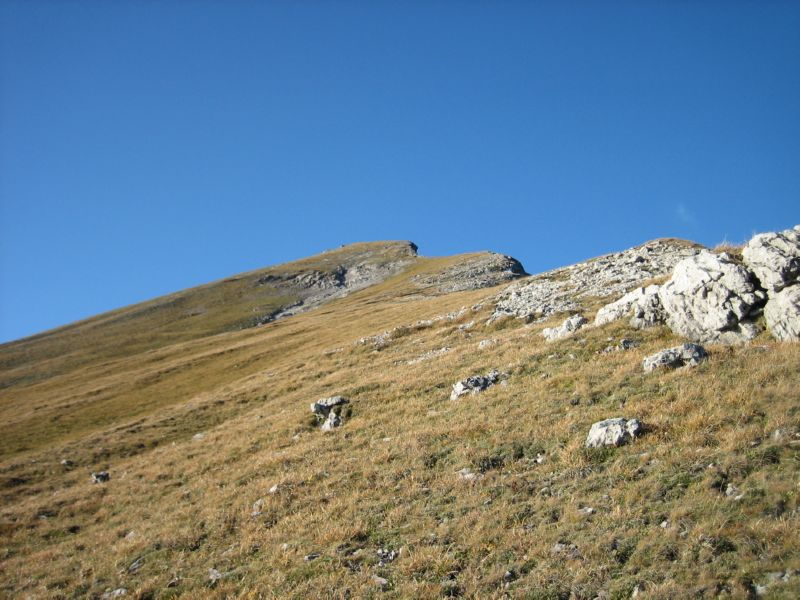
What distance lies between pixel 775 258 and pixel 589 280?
2477 centimetres

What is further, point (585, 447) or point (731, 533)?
point (585, 447)

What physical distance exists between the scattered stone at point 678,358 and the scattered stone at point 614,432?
461 centimetres

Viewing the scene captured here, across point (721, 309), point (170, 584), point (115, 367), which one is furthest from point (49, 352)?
point (721, 309)

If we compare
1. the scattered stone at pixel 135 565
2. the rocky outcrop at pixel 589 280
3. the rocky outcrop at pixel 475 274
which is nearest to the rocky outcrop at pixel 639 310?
the rocky outcrop at pixel 589 280

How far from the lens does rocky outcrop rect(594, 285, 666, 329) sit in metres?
23.3

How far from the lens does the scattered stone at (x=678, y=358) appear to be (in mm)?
18062

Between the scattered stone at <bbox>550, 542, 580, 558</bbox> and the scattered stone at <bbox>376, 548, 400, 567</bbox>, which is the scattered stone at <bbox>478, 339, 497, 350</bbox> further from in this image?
the scattered stone at <bbox>550, 542, 580, 558</bbox>

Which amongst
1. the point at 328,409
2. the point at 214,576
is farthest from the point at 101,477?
the point at 214,576

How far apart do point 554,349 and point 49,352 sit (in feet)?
455

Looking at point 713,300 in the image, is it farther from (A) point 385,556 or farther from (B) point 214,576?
(B) point 214,576

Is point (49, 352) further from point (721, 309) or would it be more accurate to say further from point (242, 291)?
point (721, 309)

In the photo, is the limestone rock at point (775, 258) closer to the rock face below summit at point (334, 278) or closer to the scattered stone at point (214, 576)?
the scattered stone at point (214, 576)

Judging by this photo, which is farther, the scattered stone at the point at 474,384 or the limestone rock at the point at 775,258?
the scattered stone at the point at 474,384

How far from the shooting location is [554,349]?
80.1ft
